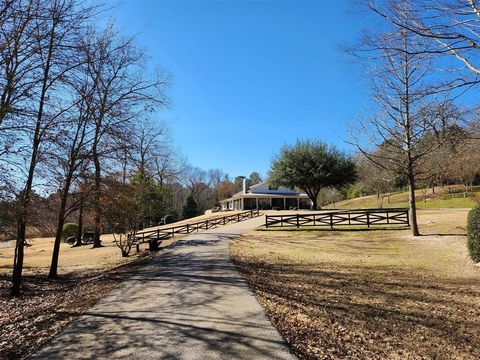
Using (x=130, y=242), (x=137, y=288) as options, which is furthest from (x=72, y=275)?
(x=137, y=288)

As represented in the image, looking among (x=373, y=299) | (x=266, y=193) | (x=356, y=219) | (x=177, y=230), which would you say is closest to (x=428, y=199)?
(x=266, y=193)

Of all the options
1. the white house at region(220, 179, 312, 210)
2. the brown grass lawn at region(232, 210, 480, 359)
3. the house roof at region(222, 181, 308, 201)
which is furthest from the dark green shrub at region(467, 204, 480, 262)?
the house roof at region(222, 181, 308, 201)

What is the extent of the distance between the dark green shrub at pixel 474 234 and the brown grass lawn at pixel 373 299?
42 cm

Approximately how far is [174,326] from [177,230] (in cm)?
2797

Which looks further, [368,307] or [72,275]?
[72,275]

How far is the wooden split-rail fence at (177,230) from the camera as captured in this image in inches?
921

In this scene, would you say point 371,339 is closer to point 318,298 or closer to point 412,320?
point 412,320

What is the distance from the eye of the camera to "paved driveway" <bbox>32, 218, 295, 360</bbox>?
5.33 metres

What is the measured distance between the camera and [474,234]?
484 inches

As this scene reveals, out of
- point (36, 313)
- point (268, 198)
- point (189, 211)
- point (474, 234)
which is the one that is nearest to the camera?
point (36, 313)

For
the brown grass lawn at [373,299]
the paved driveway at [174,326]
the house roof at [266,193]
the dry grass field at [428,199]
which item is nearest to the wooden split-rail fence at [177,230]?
the brown grass lawn at [373,299]

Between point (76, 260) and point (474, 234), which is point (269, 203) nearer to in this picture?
point (76, 260)

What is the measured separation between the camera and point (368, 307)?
7391 millimetres

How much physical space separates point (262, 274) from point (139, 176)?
13155mm
